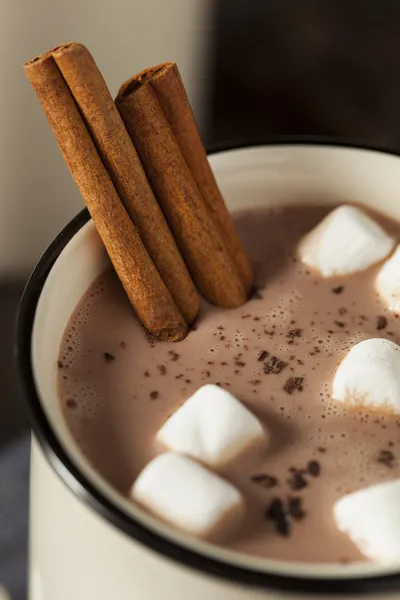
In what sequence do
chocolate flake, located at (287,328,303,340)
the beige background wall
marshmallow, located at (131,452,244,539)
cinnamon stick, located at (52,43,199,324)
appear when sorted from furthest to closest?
the beige background wall < chocolate flake, located at (287,328,303,340) < cinnamon stick, located at (52,43,199,324) < marshmallow, located at (131,452,244,539)

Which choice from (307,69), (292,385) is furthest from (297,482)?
(307,69)

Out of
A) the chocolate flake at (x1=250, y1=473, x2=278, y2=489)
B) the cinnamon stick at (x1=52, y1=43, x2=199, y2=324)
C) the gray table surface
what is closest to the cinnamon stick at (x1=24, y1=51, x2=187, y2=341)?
the cinnamon stick at (x1=52, y1=43, x2=199, y2=324)

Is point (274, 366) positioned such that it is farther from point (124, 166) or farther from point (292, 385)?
point (124, 166)

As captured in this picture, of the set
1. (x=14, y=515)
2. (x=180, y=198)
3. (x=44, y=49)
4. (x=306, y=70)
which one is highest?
(x=44, y=49)

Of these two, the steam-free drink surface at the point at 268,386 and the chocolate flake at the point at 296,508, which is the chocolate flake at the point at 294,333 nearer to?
the steam-free drink surface at the point at 268,386

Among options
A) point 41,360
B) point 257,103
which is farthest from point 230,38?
point 41,360

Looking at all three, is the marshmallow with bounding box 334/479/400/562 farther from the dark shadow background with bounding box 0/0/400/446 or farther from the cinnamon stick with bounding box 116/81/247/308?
the dark shadow background with bounding box 0/0/400/446

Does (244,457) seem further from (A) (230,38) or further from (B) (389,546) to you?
(A) (230,38)

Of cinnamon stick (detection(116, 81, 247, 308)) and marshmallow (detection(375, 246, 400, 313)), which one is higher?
cinnamon stick (detection(116, 81, 247, 308))
